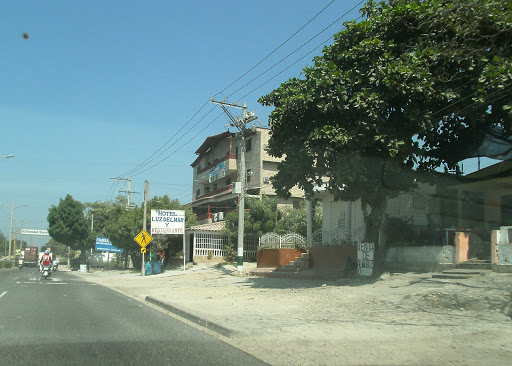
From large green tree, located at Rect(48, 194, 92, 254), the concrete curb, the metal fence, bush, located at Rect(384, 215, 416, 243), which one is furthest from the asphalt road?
large green tree, located at Rect(48, 194, 92, 254)

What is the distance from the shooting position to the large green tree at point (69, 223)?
6191 cm

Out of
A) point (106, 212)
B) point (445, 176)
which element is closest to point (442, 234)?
point (445, 176)

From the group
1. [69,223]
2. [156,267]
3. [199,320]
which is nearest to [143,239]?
[156,267]

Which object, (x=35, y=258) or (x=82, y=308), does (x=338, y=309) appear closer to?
(x=82, y=308)

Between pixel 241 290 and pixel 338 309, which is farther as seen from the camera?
pixel 241 290

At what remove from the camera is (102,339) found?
860 cm

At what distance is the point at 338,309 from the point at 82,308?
693 centimetres

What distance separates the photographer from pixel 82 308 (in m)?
13.1

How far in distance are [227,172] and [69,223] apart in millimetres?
27716

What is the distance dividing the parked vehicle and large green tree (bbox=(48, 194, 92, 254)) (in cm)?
1088

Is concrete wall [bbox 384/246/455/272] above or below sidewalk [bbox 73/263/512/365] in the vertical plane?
above

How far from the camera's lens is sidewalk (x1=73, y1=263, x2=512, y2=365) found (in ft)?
23.8

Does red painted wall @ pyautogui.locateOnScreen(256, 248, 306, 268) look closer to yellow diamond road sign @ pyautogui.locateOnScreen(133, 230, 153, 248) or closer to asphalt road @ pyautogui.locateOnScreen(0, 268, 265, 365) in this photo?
yellow diamond road sign @ pyautogui.locateOnScreen(133, 230, 153, 248)

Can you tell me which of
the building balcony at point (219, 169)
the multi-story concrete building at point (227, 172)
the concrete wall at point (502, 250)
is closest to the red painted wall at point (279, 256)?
the multi-story concrete building at point (227, 172)
